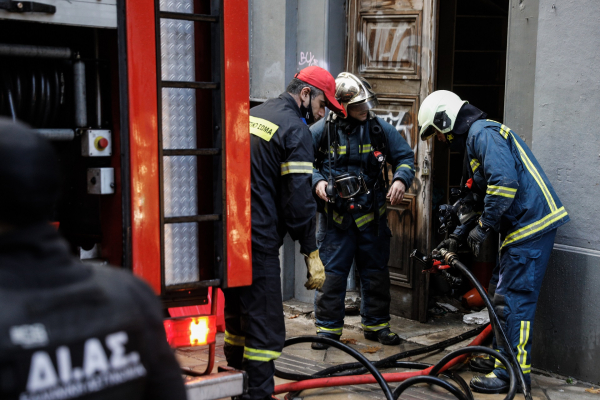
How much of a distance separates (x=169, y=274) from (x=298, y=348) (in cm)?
254

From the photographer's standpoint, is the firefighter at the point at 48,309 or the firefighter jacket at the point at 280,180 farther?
the firefighter jacket at the point at 280,180

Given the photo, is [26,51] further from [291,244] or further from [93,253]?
[291,244]

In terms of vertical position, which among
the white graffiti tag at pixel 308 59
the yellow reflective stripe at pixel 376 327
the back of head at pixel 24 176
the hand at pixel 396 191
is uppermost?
the white graffiti tag at pixel 308 59

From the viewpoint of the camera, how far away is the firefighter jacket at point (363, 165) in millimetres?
5352

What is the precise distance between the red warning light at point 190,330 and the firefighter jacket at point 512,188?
6.36ft

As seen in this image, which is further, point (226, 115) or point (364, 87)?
point (364, 87)

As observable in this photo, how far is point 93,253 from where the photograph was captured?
3.11 metres

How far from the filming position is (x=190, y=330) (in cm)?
312

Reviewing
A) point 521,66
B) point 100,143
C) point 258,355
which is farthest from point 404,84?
point 100,143

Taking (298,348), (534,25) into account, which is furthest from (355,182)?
(534,25)

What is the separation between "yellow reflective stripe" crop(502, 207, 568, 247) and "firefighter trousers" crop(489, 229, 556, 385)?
2.3 inches

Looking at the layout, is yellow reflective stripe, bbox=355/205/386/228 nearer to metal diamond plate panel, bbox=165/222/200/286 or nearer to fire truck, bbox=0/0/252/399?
fire truck, bbox=0/0/252/399

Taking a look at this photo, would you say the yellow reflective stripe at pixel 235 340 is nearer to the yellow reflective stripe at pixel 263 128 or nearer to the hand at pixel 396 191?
the yellow reflective stripe at pixel 263 128

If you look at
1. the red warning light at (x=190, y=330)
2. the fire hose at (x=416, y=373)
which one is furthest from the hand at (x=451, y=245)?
the red warning light at (x=190, y=330)
